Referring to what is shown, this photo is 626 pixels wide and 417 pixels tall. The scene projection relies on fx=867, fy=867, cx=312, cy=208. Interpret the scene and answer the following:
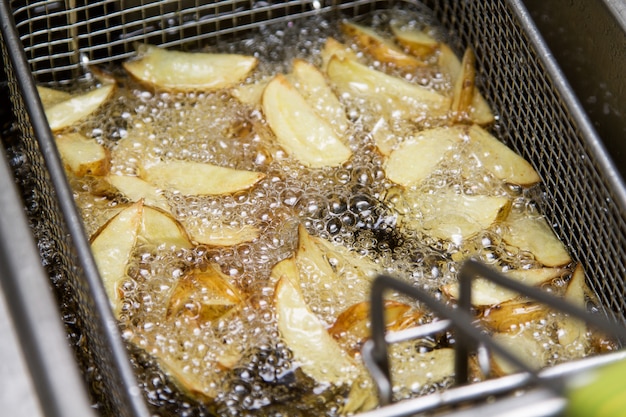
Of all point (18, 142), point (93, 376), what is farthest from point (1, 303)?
point (18, 142)

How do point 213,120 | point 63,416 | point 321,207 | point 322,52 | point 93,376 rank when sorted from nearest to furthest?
point 63,416
point 93,376
point 321,207
point 213,120
point 322,52

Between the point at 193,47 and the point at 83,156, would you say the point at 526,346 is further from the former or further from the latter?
the point at 193,47

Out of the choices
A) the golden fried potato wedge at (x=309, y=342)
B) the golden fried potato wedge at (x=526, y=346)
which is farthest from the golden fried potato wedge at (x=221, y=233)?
the golden fried potato wedge at (x=526, y=346)

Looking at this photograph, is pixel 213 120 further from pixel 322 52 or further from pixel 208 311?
pixel 208 311

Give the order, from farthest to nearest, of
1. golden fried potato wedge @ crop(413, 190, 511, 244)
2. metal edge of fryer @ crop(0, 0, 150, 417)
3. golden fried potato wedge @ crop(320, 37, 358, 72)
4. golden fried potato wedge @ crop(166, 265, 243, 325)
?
golden fried potato wedge @ crop(320, 37, 358, 72) → golden fried potato wedge @ crop(413, 190, 511, 244) → golden fried potato wedge @ crop(166, 265, 243, 325) → metal edge of fryer @ crop(0, 0, 150, 417)

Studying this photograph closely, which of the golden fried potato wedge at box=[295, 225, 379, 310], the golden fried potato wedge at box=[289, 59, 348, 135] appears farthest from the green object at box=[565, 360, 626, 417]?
the golden fried potato wedge at box=[289, 59, 348, 135]

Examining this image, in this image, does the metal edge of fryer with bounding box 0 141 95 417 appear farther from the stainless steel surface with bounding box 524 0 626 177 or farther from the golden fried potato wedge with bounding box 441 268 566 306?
Answer: the stainless steel surface with bounding box 524 0 626 177

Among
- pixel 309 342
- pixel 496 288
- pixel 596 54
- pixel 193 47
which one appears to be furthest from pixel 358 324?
pixel 193 47
